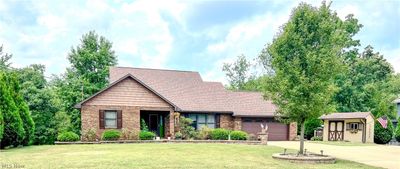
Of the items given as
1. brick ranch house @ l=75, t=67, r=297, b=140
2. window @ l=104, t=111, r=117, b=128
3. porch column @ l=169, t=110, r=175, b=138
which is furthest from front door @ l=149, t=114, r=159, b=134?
window @ l=104, t=111, r=117, b=128

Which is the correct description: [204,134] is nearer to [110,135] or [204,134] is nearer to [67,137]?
[110,135]

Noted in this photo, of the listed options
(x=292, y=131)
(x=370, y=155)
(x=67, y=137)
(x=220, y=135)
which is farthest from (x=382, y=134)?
(x=67, y=137)

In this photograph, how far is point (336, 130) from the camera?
1373 inches

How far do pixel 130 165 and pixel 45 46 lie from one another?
2686 cm

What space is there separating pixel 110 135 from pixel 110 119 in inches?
71.9

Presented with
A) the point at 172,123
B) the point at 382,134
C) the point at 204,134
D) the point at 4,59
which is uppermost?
the point at 4,59

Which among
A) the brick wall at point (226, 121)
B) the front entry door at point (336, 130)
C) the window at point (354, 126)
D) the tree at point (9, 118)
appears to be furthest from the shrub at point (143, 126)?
the window at point (354, 126)

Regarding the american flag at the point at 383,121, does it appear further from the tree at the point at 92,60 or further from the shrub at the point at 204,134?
the tree at the point at 92,60

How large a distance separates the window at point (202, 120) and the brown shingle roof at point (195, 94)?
0.70m

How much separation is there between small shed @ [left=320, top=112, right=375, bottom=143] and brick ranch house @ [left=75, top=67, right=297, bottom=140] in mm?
6710

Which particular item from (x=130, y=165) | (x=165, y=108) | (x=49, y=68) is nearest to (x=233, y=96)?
(x=165, y=108)

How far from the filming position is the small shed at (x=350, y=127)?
31933mm

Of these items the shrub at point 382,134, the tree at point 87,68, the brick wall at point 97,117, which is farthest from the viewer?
the tree at point 87,68

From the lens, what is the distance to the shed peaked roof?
27.9 meters
